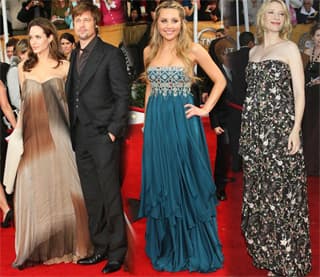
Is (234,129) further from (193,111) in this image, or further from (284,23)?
(284,23)

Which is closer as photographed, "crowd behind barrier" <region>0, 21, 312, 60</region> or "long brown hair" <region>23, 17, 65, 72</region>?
"long brown hair" <region>23, 17, 65, 72</region>

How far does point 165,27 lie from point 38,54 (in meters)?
0.87

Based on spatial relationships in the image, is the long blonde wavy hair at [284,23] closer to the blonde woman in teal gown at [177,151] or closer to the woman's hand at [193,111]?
the blonde woman in teal gown at [177,151]

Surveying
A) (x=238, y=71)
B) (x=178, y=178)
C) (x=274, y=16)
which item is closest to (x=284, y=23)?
(x=274, y=16)

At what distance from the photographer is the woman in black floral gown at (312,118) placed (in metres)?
6.06

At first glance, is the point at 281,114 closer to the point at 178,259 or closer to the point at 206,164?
the point at 206,164

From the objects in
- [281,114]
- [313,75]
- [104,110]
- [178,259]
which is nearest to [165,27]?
[104,110]

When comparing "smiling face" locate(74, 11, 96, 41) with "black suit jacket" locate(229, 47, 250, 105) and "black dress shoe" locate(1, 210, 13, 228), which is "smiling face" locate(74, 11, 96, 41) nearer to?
"black dress shoe" locate(1, 210, 13, 228)

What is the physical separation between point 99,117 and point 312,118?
3.54 metres

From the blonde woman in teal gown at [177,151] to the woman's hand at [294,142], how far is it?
0.51m

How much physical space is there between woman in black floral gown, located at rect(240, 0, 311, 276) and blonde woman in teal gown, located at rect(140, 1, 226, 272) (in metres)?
0.26

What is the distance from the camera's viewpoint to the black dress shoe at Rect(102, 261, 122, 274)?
145 inches

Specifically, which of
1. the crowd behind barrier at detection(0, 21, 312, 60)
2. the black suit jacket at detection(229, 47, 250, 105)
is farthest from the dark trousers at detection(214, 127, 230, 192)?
the crowd behind barrier at detection(0, 21, 312, 60)

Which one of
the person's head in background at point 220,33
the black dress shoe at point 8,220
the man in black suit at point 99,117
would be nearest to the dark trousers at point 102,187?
the man in black suit at point 99,117
